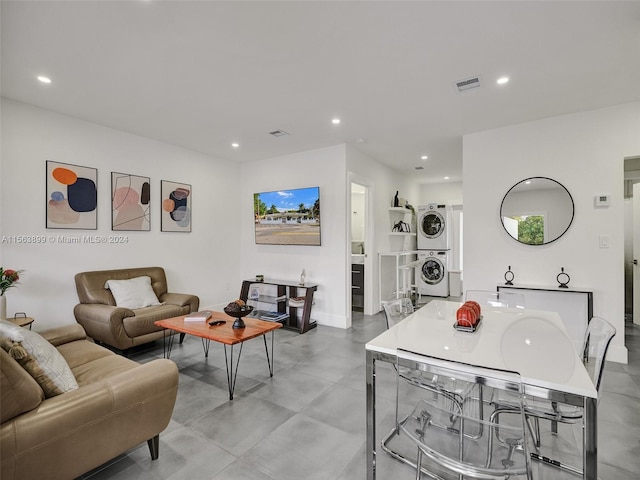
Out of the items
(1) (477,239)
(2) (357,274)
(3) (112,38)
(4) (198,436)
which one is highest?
(3) (112,38)

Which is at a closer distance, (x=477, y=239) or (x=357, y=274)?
(x=477, y=239)

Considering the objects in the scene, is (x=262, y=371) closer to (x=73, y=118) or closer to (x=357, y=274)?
(x=357, y=274)

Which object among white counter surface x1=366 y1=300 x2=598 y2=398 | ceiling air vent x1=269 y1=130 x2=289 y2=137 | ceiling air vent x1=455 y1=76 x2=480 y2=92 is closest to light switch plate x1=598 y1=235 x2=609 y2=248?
white counter surface x1=366 y1=300 x2=598 y2=398

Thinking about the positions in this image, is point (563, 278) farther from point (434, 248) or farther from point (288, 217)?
point (288, 217)

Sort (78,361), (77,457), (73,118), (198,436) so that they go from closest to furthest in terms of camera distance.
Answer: (77,457)
(198,436)
(78,361)
(73,118)

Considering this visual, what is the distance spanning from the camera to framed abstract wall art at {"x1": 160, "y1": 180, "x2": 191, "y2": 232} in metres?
4.45

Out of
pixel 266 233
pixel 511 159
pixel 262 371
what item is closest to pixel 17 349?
pixel 262 371

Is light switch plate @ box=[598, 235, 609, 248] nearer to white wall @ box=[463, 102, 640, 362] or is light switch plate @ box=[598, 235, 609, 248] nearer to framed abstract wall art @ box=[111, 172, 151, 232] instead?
white wall @ box=[463, 102, 640, 362]

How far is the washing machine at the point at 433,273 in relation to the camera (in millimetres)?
6945

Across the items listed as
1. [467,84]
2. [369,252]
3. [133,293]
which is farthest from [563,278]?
[133,293]

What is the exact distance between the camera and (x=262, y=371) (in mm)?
3037

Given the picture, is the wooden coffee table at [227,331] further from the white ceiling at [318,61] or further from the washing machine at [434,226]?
the washing machine at [434,226]

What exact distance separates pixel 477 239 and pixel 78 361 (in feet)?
14.0

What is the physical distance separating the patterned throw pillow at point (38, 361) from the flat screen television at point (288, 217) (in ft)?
Result: 11.3
